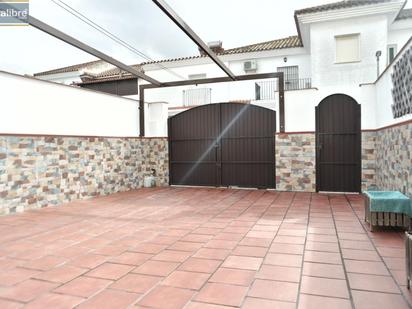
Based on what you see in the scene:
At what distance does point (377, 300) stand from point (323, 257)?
36.5 inches

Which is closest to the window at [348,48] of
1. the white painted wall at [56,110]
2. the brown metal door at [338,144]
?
the brown metal door at [338,144]

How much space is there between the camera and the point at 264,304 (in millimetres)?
2203

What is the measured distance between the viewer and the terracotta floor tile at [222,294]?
7.40 ft

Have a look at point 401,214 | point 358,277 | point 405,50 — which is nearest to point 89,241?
point 358,277

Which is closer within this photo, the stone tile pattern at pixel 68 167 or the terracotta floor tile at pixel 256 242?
the terracotta floor tile at pixel 256 242

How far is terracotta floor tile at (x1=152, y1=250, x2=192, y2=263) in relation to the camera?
317cm

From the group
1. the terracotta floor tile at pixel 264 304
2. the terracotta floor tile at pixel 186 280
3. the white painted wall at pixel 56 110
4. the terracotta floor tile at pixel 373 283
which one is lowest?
the terracotta floor tile at pixel 186 280

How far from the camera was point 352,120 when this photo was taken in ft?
24.7

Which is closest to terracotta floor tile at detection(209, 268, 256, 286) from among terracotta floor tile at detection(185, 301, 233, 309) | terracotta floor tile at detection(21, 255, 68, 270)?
terracotta floor tile at detection(185, 301, 233, 309)

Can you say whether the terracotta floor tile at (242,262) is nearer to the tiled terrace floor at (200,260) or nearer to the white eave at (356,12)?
the tiled terrace floor at (200,260)

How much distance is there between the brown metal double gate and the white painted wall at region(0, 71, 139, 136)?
1.81 m

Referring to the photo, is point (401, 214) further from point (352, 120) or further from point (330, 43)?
point (330, 43)

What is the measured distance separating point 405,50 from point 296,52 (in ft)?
34.1

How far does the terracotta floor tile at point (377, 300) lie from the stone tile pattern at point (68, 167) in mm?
5566
